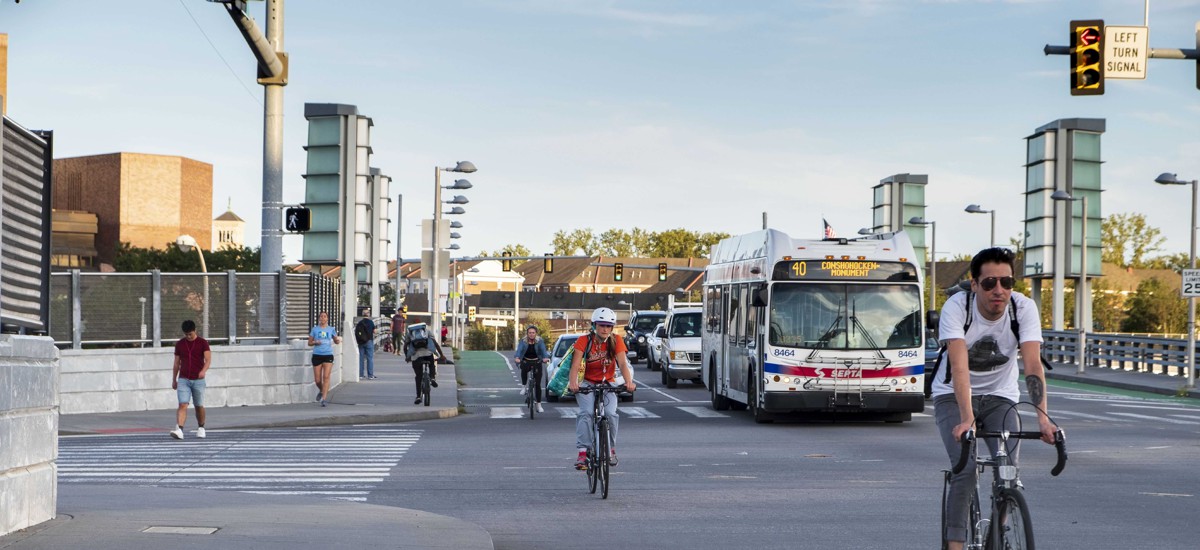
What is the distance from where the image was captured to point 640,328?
174 ft

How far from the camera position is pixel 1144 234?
12662cm

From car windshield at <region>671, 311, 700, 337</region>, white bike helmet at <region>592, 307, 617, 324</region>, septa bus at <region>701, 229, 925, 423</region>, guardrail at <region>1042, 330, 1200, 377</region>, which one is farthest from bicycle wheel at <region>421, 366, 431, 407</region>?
guardrail at <region>1042, 330, 1200, 377</region>

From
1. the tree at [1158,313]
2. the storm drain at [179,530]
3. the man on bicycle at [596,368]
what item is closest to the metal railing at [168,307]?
the man on bicycle at [596,368]

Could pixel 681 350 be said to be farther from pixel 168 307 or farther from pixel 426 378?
pixel 168 307

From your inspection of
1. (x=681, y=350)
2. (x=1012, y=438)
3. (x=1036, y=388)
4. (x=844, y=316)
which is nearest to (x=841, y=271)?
(x=844, y=316)

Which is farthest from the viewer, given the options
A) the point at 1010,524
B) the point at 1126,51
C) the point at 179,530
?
the point at 1126,51

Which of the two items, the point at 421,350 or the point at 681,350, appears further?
the point at 681,350

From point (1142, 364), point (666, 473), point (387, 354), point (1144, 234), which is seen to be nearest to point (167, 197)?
point (387, 354)

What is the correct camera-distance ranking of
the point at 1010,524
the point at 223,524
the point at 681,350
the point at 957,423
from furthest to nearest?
the point at 681,350
the point at 223,524
the point at 957,423
the point at 1010,524

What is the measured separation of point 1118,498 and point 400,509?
6226 millimetres

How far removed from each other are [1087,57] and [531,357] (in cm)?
1238

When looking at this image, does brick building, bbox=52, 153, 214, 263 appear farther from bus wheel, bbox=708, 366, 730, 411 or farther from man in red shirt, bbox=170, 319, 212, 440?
man in red shirt, bbox=170, 319, 212, 440

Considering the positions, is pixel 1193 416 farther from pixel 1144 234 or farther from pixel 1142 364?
pixel 1144 234

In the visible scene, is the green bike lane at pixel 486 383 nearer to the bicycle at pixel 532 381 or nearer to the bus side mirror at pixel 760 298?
the bicycle at pixel 532 381
